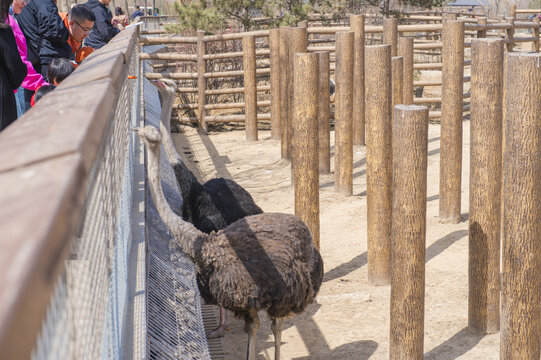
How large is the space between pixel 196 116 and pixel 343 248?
6224 mm

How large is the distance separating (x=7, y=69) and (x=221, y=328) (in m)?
1.94

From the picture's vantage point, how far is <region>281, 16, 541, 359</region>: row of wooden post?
3.10 meters

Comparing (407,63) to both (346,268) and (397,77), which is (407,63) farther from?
(346,268)

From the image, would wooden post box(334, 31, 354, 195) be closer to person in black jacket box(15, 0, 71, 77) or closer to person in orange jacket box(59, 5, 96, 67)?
person in orange jacket box(59, 5, 96, 67)

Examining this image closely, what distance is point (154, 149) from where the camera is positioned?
368cm

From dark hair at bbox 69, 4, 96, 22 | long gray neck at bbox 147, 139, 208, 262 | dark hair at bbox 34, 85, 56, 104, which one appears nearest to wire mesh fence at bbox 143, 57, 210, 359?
long gray neck at bbox 147, 139, 208, 262

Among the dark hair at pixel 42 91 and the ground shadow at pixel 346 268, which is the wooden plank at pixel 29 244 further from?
the ground shadow at pixel 346 268

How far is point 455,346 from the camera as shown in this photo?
3.79 m

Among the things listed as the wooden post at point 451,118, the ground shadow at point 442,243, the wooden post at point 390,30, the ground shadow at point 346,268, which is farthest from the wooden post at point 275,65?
the ground shadow at point 346,268

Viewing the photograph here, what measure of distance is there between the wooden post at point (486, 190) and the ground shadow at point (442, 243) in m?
1.36

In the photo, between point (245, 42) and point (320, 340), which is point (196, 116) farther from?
point (320, 340)

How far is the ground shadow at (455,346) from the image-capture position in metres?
3.71

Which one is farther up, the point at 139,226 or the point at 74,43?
the point at 74,43

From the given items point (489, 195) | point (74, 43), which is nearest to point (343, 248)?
point (489, 195)
